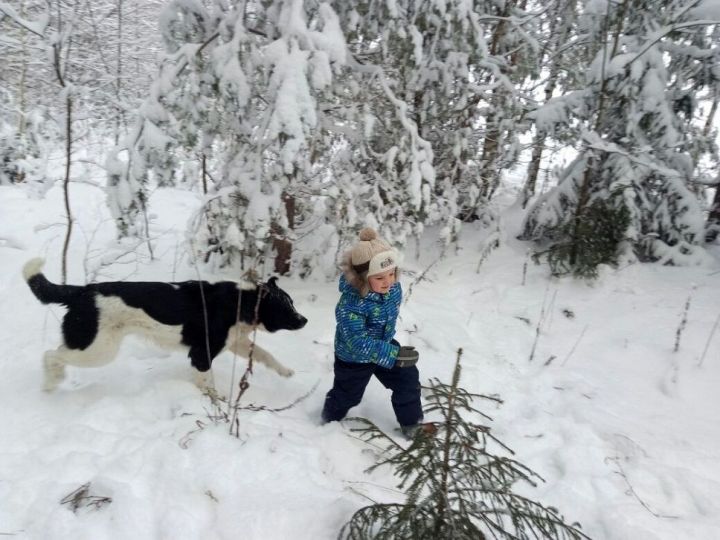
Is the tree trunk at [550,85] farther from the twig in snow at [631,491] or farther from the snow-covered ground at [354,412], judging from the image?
the twig in snow at [631,491]

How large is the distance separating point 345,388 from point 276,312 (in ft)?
3.27

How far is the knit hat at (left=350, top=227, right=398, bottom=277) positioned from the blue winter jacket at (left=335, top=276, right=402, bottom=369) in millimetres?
187

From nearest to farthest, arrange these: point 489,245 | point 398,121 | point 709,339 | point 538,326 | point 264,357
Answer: point 264,357 → point 709,339 → point 538,326 → point 398,121 → point 489,245

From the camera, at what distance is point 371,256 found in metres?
2.85

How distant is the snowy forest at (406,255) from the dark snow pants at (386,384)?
0.21m

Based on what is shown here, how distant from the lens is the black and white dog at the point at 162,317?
3299 millimetres

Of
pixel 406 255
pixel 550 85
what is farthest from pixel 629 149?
pixel 550 85

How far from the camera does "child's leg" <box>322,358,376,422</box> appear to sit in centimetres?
305

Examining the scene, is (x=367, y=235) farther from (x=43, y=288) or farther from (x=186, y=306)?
(x=43, y=288)

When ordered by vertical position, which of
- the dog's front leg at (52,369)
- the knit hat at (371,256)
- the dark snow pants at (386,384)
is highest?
the knit hat at (371,256)

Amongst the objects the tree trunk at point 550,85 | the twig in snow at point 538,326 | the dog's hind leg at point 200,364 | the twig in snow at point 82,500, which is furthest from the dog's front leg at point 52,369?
the tree trunk at point 550,85

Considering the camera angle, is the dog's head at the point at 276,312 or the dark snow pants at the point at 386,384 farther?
the dog's head at the point at 276,312

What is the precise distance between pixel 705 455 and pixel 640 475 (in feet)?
2.19

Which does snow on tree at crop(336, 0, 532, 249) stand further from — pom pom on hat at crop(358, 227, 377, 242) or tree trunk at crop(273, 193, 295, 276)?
pom pom on hat at crop(358, 227, 377, 242)
